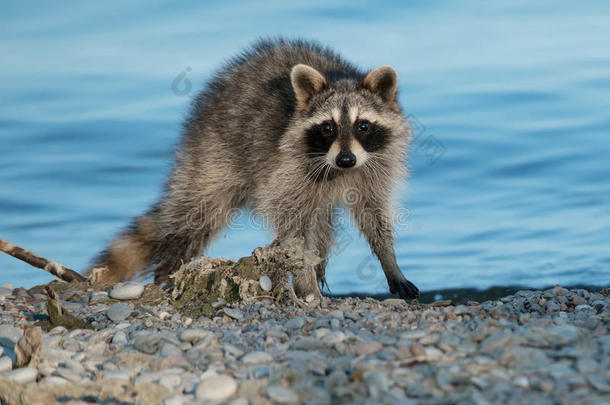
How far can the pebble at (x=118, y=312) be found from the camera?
4.22m

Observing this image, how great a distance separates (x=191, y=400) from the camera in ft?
9.19

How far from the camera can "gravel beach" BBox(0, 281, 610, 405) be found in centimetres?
265

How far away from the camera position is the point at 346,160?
478 cm

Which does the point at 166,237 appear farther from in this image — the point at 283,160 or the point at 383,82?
the point at 383,82

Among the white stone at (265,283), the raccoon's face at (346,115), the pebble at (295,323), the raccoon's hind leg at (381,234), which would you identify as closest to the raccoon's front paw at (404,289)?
the raccoon's hind leg at (381,234)

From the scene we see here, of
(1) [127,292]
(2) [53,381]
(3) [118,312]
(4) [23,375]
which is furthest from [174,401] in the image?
(1) [127,292]

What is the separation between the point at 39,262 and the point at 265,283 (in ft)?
5.30

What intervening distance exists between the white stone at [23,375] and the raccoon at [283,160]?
1.82 metres

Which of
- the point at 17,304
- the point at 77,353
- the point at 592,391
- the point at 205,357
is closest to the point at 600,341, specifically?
the point at 592,391

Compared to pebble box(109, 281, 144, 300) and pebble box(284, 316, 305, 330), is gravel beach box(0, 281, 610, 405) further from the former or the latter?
pebble box(109, 281, 144, 300)

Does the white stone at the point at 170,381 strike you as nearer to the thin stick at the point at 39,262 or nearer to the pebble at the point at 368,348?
the pebble at the point at 368,348

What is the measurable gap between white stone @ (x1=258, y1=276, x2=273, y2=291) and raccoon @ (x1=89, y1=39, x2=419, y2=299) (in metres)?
0.66

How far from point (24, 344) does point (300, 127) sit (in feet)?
7.84

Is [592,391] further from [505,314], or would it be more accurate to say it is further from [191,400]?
[191,400]
